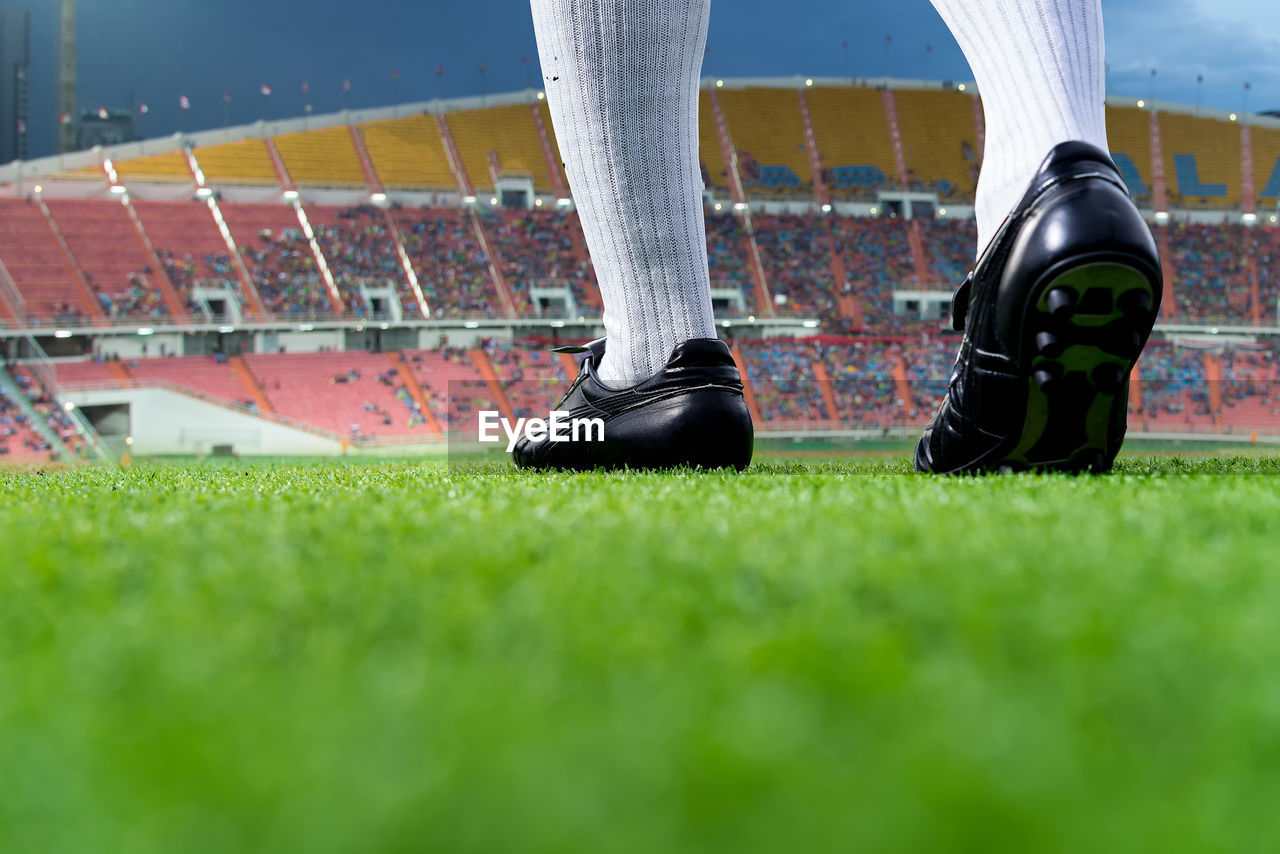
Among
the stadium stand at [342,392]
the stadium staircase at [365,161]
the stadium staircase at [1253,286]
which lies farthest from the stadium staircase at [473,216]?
the stadium staircase at [1253,286]

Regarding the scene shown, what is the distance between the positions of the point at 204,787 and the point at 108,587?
1.19ft

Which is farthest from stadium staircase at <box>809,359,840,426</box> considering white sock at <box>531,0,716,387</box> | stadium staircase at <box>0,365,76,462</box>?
stadium staircase at <box>0,365,76,462</box>

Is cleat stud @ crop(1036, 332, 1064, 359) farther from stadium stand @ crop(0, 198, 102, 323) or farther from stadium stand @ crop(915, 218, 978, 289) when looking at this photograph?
stadium stand @ crop(915, 218, 978, 289)

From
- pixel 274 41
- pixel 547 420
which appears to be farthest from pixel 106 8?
pixel 547 420

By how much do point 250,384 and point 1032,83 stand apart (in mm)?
19358

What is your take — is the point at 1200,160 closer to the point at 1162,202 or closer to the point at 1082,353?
the point at 1162,202

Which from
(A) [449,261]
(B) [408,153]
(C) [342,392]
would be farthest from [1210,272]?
(C) [342,392]

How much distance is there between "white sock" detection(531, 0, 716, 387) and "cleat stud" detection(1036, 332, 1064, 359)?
578 millimetres

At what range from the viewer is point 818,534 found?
0.70 meters

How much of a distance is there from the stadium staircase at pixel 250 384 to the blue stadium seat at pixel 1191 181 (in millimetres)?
24807

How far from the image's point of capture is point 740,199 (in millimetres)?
25141

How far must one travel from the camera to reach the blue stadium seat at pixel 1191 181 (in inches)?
1037

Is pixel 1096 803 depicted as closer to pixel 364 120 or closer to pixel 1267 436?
pixel 1267 436

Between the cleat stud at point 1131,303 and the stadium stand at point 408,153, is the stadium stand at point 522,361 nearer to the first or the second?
the stadium stand at point 408,153
